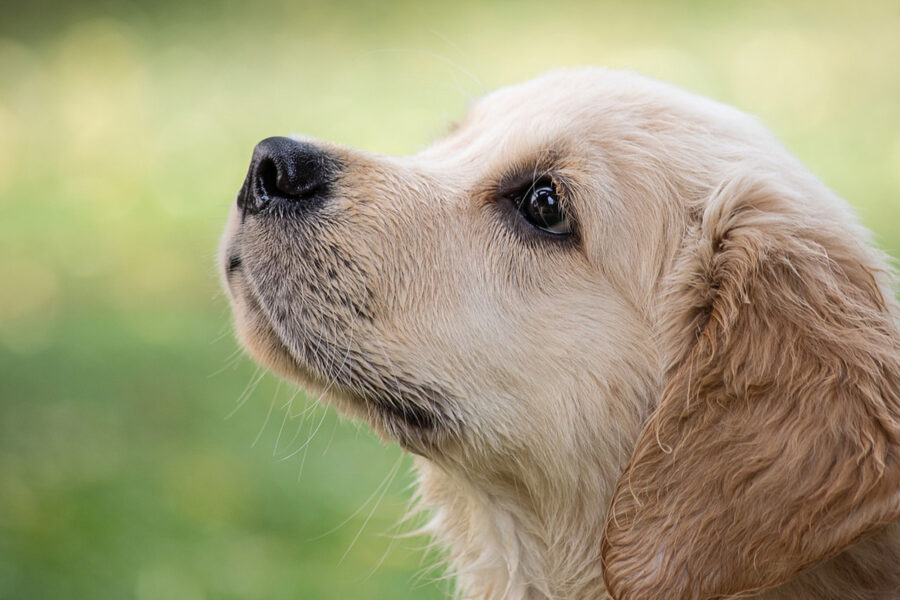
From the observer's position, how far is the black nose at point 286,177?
296cm

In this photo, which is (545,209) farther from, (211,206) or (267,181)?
(211,206)

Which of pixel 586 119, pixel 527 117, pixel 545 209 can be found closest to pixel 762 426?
pixel 545 209

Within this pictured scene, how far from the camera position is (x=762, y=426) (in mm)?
2596

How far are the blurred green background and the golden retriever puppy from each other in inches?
18.1

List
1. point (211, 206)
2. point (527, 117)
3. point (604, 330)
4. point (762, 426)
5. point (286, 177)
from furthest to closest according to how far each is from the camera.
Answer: point (211, 206)
point (527, 117)
point (286, 177)
point (604, 330)
point (762, 426)

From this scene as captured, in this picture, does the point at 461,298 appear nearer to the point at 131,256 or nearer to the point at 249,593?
the point at 249,593

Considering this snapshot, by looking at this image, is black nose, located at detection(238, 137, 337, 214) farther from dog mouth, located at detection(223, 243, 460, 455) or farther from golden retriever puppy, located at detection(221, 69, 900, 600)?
dog mouth, located at detection(223, 243, 460, 455)

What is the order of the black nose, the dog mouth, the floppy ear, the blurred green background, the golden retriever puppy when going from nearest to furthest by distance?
the floppy ear
the golden retriever puppy
the dog mouth
the black nose
the blurred green background

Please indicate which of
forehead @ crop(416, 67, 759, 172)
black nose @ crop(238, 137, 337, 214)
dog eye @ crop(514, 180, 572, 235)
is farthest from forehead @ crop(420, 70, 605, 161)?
black nose @ crop(238, 137, 337, 214)

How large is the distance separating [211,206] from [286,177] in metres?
6.57

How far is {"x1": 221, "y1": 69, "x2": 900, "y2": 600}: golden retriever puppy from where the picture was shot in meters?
2.58

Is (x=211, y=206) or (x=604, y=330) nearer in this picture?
(x=604, y=330)

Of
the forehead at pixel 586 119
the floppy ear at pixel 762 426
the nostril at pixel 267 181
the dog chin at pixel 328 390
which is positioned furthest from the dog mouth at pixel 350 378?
the forehead at pixel 586 119

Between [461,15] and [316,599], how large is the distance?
10.9 meters
